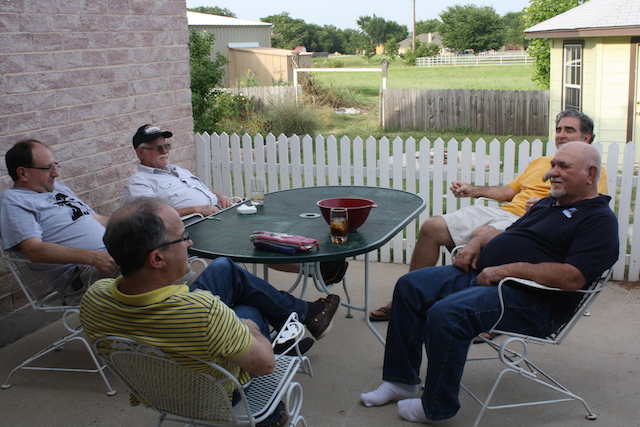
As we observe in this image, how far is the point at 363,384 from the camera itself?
11.6ft

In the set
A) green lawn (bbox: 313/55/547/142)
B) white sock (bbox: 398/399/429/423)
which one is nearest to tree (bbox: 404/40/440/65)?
green lawn (bbox: 313/55/547/142)

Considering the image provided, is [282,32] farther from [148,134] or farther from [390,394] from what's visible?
[390,394]

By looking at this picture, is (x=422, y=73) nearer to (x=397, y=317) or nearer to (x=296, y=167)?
(x=296, y=167)

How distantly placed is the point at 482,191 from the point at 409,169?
1.27 meters

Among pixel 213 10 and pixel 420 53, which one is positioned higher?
pixel 213 10

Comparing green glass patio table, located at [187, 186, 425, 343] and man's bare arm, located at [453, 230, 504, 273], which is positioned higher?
green glass patio table, located at [187, 186, 425, 343]

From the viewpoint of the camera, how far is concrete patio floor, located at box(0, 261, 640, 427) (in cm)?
316

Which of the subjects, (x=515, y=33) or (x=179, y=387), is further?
Result: (x=515, y=33)

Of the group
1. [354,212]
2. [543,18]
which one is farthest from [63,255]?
[543,18]

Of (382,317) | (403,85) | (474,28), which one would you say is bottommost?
(382,317)

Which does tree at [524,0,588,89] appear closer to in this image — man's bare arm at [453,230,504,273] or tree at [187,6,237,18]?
man's bare arm at [453,230,504,273]

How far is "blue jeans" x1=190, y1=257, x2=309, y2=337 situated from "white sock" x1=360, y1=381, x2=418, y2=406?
636 mm

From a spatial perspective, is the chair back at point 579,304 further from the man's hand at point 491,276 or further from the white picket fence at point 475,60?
the white picket fence at point 475,60

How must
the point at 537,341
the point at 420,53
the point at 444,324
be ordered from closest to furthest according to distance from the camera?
the point at 444,324 → the point at 537,341 → the point at 420,53
